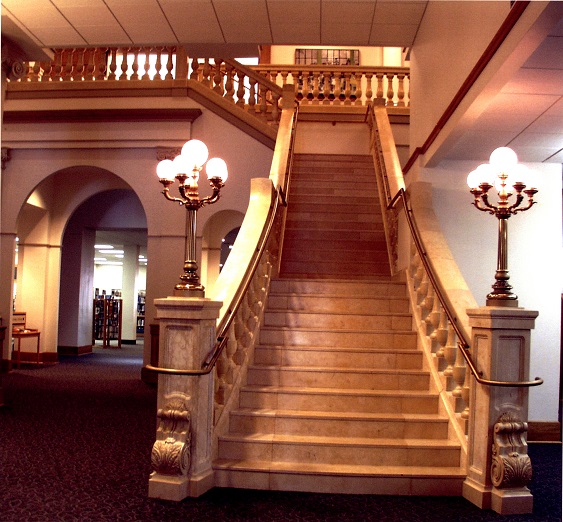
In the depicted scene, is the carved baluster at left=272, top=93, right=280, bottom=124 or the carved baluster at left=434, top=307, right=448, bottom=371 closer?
the carved baluster at left=434, top=307, right=448, bottom=371

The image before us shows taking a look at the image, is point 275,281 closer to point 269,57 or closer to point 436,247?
point 436,247

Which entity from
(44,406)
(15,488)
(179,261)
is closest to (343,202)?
(179,261)

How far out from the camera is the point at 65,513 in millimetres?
3959

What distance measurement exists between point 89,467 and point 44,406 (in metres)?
3.00

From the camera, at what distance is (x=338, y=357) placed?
19.5ft

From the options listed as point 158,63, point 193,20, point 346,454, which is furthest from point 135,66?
point 346,454

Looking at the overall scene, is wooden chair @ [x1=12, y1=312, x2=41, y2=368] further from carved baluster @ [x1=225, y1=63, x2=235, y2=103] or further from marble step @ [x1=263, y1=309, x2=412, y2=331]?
marble step @ [x1=263, y1=309, x2=412, y2=331]

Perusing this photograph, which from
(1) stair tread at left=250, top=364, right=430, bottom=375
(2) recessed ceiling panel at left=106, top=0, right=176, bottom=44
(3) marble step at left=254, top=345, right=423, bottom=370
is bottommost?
(1) stair tread at left=250, top=364, right=430, bottom=375

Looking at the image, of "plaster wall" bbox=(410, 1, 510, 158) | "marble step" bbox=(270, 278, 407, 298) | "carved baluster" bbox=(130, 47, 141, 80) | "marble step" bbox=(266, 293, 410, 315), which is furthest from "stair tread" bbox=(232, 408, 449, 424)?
"carved baluster" bbox=(130, 47, 141, 80)

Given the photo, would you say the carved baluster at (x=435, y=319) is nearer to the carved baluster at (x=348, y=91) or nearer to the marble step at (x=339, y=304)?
the marble step at (x=339, y=304)

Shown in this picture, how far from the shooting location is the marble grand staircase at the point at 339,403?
4559 millimetres

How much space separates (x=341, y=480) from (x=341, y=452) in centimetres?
28

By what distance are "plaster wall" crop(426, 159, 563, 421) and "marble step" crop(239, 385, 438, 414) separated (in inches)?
89.0

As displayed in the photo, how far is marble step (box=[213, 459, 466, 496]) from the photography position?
453cm
